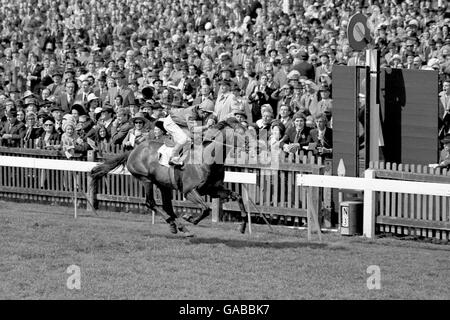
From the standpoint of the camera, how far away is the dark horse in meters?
15.2

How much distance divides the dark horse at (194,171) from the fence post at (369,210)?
1736 mm

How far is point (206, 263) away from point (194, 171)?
88.0 inches

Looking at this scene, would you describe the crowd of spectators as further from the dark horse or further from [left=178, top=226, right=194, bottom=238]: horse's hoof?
[left=178, top=226, right=194, bottom=238]: horse's hoof

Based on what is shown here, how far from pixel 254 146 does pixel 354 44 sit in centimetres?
213

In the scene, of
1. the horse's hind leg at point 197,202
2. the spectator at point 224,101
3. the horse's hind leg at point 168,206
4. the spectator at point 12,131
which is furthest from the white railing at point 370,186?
the spectator at point 12,131

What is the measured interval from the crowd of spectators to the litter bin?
147cm

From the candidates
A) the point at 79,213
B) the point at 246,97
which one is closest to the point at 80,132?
the point at 79,213

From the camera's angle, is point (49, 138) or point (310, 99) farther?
point (49, 138)

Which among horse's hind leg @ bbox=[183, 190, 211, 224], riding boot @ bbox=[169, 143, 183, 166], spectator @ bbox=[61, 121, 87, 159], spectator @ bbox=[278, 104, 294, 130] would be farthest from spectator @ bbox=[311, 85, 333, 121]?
spectator @ bbox=[61, 121, 87, 159]

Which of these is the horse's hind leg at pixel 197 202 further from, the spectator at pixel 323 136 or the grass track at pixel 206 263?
the spectator at pixel 323 136

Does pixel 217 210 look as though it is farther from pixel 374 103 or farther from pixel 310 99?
pixel 374 103

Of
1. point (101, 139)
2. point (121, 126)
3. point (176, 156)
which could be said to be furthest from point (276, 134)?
point (101, 139)

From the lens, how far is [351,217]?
15.8m

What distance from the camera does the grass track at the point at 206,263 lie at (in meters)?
11.9
